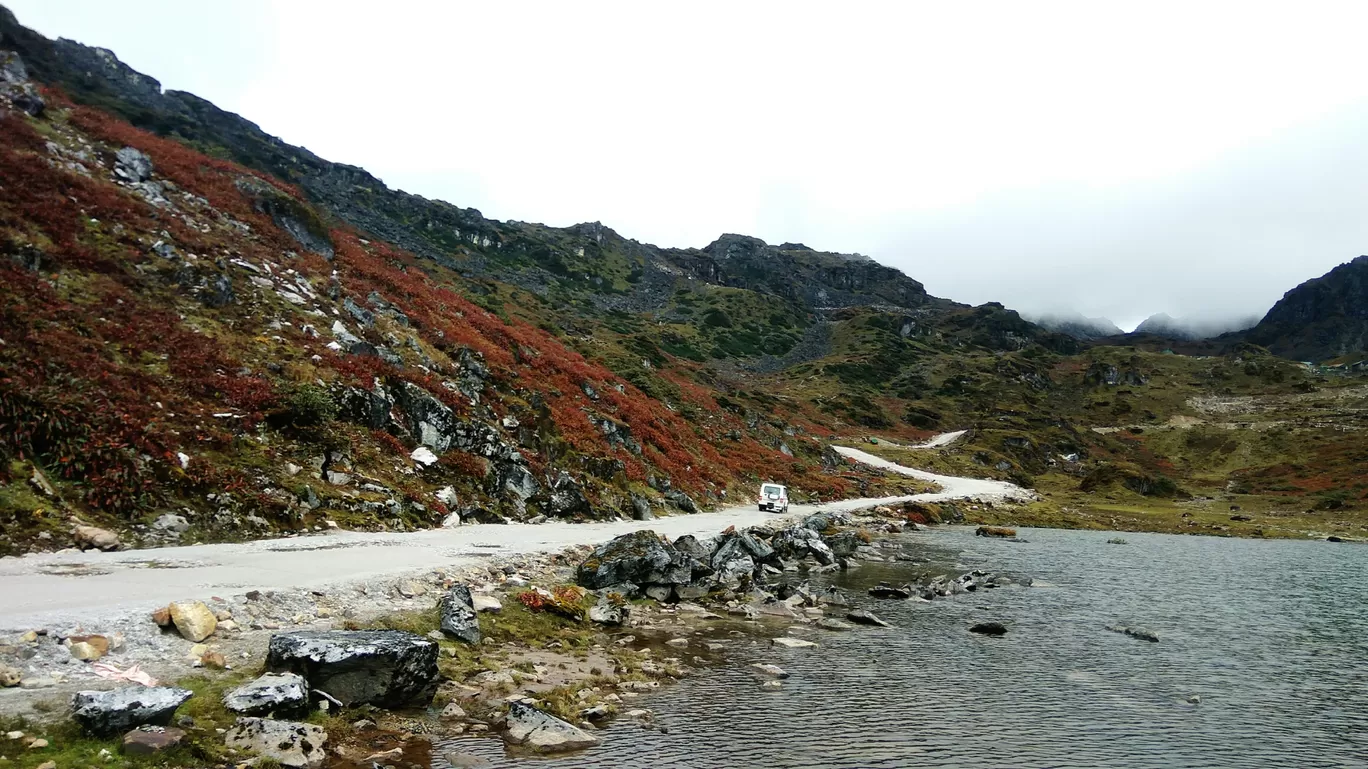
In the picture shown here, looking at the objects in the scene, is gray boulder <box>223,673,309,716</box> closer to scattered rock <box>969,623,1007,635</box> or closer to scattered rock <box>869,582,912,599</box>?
scattered rock <box>969,623,1007,635</box>

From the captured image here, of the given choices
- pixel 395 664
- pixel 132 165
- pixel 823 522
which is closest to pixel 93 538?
pixel 395 664

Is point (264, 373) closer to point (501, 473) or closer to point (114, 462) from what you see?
point (114, 462)

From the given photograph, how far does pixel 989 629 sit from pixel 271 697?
20.7 m

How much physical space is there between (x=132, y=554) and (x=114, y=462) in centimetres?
371

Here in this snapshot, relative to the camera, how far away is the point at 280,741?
29.4 ft

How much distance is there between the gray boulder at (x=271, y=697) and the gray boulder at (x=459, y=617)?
15.0ft

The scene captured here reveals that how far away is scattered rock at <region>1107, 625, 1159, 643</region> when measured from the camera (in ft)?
70.0

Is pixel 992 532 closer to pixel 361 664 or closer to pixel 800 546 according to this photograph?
pixel 800 546

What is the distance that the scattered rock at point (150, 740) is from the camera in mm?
7949

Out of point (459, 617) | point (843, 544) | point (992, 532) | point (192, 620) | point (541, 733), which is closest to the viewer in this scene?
point (541, 733)

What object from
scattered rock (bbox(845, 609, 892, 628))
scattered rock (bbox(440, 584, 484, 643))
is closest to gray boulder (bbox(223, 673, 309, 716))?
scattered rock (bbox(440, 584, 484, 643))

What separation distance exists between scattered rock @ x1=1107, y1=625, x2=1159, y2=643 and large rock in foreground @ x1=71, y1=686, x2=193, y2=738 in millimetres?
25858

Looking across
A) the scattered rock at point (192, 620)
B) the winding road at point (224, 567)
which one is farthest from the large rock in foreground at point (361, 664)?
the winding road at point (224, 567)

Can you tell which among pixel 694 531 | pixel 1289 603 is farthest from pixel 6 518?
pixel 1289 603
